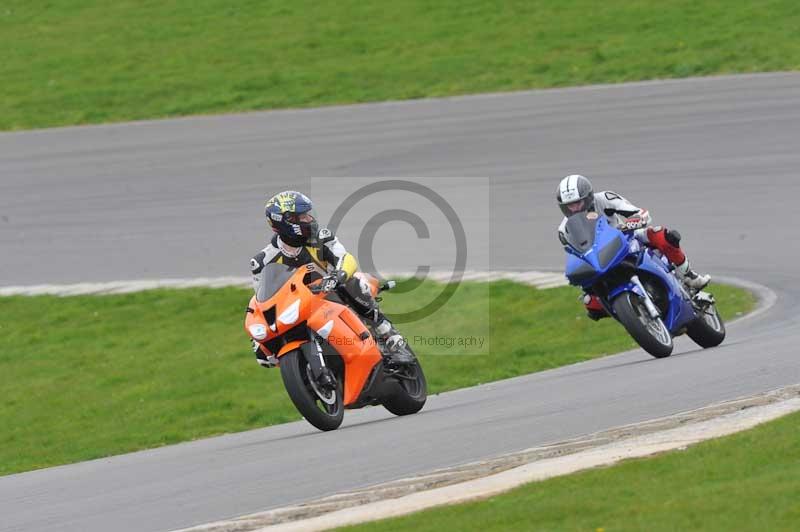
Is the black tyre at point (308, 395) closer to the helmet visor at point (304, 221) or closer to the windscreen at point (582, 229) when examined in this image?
the helmet visor at point (304, 221)

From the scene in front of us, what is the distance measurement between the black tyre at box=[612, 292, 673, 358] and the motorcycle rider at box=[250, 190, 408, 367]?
2.11 metres

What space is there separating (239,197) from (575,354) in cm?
1009

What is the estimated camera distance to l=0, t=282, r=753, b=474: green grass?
13.7 meters

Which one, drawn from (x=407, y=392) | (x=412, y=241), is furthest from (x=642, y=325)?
(x=412, y=241)

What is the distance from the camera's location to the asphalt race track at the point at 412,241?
8641 millimetres

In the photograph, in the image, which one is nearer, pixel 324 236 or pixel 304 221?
pixel 304 221

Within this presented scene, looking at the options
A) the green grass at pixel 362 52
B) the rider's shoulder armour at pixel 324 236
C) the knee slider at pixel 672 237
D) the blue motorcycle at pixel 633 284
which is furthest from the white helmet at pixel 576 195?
the green grass at pixel 362 52

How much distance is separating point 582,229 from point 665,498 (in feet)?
19.6

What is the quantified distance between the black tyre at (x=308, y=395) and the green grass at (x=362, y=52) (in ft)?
61.0

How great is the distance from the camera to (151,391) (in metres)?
15.3

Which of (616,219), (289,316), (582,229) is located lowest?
(616,219)

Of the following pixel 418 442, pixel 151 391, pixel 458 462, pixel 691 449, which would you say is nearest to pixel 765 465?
pixel 691 449

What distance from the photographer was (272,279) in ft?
33.0

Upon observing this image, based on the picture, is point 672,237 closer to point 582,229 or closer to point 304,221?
point 582,229
